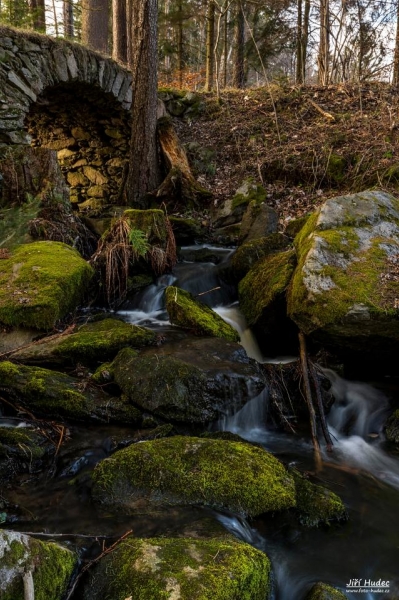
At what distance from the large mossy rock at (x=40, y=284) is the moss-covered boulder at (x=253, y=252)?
212cm

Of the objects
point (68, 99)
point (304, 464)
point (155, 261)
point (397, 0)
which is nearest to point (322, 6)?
point (397, 0)

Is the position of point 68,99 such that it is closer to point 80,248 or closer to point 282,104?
point 80,248

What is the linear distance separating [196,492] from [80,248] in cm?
518

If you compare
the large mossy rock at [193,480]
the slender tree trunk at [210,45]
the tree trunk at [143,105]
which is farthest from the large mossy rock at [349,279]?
the slender tree trunk at [210,45]

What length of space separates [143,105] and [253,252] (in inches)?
186

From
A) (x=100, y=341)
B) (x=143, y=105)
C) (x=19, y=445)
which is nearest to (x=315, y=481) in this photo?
(x=19, y=445)

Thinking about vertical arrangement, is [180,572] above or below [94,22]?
below

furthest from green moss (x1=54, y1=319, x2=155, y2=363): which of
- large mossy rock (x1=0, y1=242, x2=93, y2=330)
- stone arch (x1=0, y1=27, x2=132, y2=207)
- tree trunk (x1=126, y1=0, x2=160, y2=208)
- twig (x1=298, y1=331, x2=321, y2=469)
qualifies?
tree trunk (x1=126, y1=0, x2=160, y2=208)

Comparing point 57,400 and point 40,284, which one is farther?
point 40,284

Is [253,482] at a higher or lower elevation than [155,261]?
lower

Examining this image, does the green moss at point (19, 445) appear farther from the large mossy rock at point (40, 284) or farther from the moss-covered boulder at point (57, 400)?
the large mossy rock at point (40, 284)

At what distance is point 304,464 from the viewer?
150 inches

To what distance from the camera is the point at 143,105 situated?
9.35 meters

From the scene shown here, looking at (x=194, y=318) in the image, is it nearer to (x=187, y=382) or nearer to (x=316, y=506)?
(x=187, y=382)
